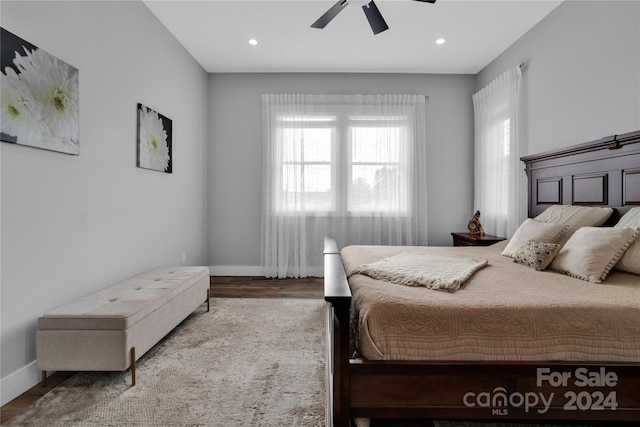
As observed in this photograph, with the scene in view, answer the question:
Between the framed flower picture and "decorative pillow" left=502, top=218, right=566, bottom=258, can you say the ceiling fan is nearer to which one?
Result: the framed flower picture

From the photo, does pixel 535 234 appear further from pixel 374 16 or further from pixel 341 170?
pixel 341 170

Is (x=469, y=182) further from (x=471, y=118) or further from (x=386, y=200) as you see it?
(x=386, y=200)

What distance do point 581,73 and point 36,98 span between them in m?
4.01

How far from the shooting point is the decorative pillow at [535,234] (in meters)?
2.31

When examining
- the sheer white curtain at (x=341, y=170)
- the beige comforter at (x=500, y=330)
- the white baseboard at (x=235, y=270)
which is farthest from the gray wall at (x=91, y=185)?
the beige comforter at (x=500, y=330)

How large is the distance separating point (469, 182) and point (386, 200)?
122 cm

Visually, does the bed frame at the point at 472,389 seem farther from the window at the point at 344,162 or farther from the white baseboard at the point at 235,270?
the white baseboard at the point at 235,270

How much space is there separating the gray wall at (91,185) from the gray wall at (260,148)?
0.85 meters

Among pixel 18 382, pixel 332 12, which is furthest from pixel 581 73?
pixel 18 382

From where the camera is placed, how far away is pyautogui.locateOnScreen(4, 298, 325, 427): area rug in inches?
64.8

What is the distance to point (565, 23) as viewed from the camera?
3033mm

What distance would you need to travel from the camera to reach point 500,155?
158 inches

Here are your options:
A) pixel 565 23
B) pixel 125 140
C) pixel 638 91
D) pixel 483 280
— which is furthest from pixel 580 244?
pixel 125 140

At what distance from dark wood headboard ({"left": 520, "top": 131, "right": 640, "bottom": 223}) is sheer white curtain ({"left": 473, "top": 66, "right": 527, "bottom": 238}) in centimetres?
35
